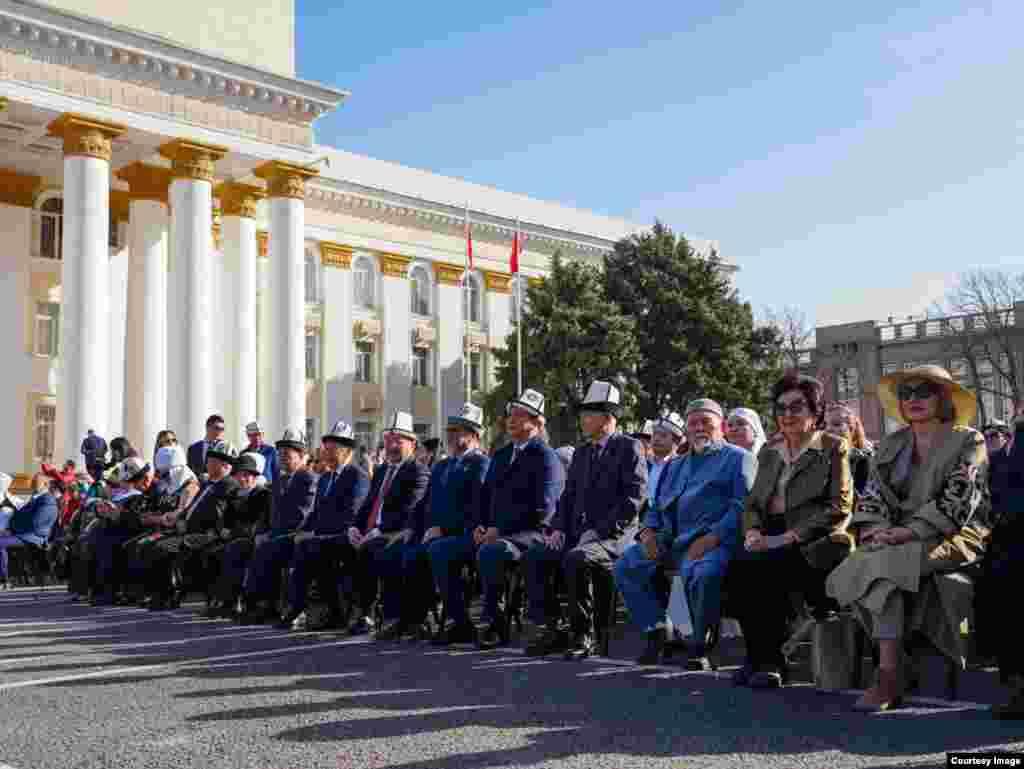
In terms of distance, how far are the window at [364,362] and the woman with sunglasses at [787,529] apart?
36719 mm

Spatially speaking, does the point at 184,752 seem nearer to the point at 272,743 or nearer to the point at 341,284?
the point at 272,743

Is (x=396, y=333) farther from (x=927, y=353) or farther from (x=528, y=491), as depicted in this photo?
(x=528, y=491)

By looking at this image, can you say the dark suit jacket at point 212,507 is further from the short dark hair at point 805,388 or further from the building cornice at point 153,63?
the building cornice at point 153,63

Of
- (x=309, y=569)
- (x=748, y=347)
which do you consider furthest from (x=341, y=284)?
(x=309, y=569)

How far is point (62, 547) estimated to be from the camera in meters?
18.2

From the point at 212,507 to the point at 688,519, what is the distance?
6585 mm

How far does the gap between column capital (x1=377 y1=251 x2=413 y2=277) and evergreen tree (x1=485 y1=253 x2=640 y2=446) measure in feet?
22.5

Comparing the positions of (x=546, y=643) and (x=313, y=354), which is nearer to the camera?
(x=546, y=643)

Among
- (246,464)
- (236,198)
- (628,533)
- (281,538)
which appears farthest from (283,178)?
(628,533)

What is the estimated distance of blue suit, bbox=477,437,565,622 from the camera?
8719mm

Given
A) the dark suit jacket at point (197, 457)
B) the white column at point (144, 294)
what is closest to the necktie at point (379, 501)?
the dark suit jacket at point (197, 457)

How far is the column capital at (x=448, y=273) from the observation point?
45.3 m

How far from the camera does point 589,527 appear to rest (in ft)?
27.8

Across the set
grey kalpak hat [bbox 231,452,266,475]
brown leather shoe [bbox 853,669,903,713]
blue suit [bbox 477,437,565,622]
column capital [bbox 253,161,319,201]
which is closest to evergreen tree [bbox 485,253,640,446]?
column capital [bbox 253,161,319,201]
